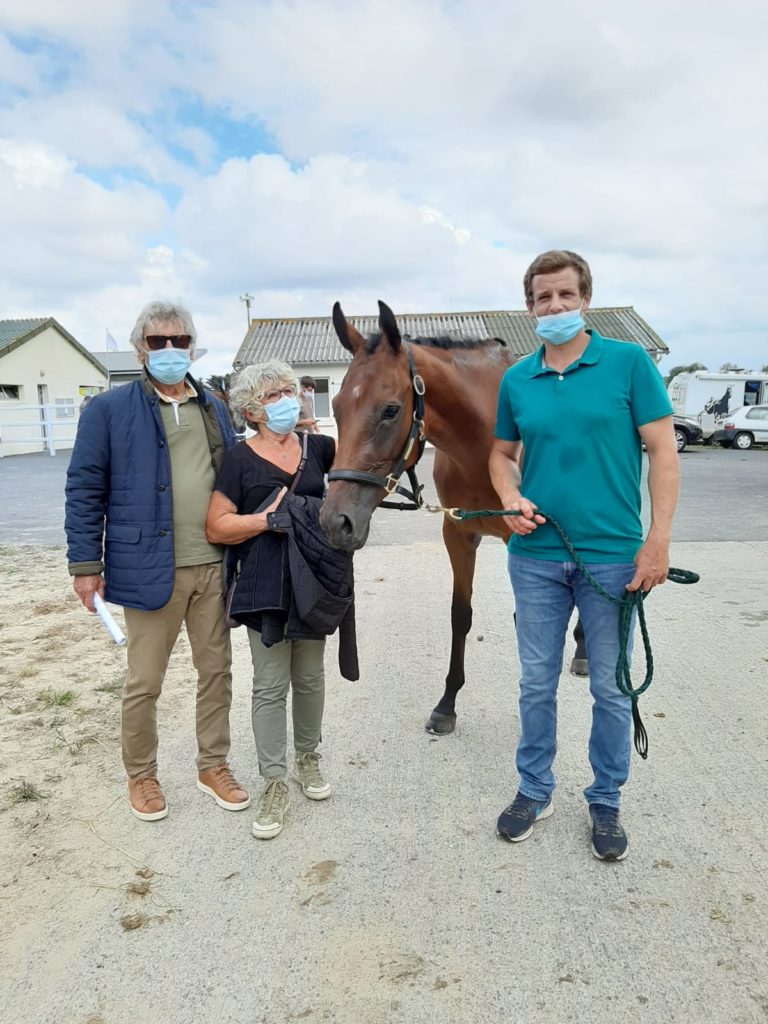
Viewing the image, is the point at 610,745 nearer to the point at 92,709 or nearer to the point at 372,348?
the point at 372,348

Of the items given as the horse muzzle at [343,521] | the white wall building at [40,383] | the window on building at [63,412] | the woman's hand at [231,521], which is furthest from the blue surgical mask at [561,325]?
the window on building at [63,412]

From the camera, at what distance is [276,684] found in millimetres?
2641

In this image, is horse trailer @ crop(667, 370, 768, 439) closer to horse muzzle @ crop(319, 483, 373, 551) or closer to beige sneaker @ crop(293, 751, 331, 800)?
beige sneaker @ crop(293, 751, 331, 800)

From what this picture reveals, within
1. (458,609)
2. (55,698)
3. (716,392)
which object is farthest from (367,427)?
(716,392)

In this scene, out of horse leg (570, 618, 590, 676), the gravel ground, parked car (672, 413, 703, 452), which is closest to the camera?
the gravel ground

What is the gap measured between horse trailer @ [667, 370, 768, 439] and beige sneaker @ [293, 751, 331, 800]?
25724 millimetres

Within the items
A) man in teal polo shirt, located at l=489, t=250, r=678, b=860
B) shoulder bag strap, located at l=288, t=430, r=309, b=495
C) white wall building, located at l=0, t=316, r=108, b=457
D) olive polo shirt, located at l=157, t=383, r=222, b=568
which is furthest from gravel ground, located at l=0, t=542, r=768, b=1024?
white wall building, located at l=0, t=316, r=108, b=457

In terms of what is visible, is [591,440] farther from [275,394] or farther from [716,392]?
[716,392]

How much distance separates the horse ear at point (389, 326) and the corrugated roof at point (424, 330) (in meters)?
22.3

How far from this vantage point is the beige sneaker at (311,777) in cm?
278

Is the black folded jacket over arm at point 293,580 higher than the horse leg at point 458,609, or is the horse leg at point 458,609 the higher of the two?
the black folded jacket over arm at point 293,580

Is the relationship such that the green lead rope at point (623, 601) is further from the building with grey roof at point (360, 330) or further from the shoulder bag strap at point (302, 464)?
the building with grey roof at point (360, 330)

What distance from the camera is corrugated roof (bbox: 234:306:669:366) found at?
25.6m

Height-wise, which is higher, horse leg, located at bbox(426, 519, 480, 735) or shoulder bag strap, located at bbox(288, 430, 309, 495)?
shoulder bag strap, located at bbox(288, 430, 309, 495)
